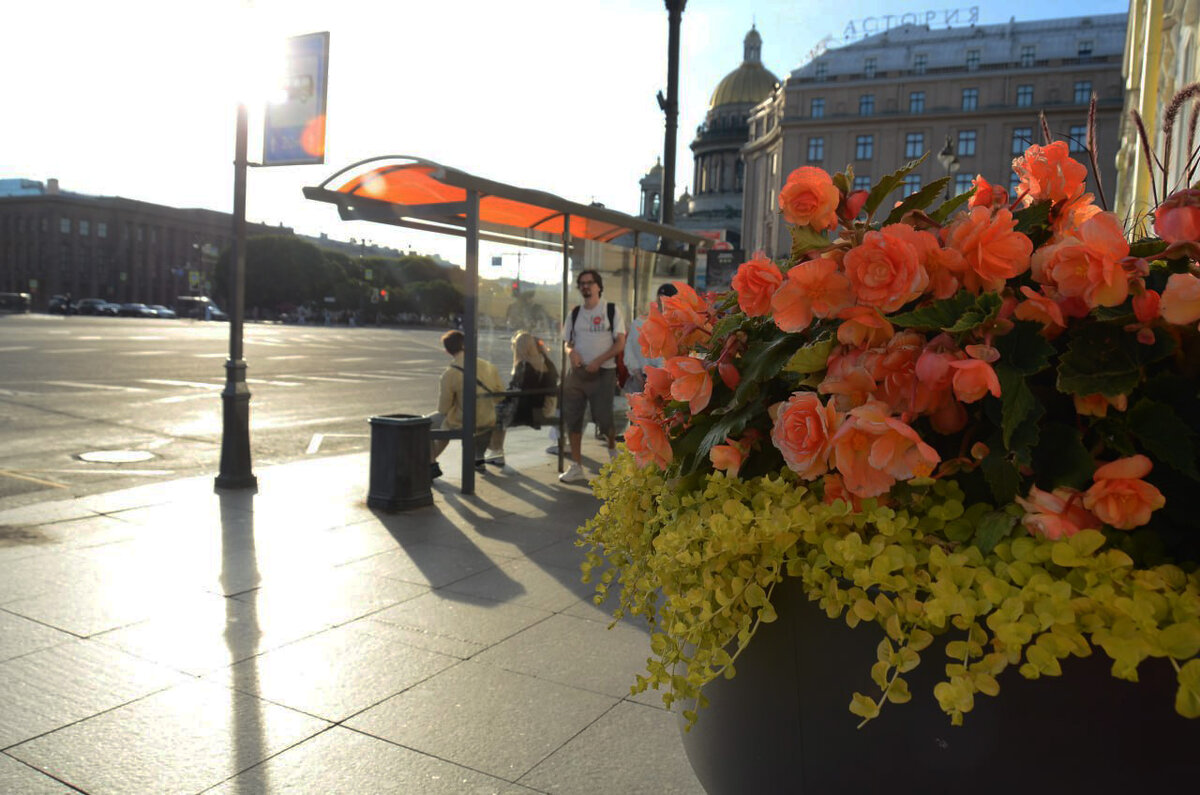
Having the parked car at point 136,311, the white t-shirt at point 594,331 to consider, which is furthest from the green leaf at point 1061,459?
the parked car at point 136,311

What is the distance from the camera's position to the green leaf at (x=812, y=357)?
1.49 m

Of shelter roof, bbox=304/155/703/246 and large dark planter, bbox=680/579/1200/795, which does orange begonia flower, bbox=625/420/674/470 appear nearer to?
large dark planter, bbox=680/579/1200/795

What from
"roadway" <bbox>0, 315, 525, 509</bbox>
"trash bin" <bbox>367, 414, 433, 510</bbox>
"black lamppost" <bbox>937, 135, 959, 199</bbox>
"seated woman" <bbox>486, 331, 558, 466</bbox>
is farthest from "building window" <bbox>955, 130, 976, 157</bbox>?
"trash bin" <bbox>367, 414, 433, 510</bbox>

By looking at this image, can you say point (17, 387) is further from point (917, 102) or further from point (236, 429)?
point (917, 102)

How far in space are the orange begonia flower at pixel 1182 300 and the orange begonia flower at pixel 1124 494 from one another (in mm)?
189

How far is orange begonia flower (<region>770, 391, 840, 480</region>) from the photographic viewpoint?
142cm

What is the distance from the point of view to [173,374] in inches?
777

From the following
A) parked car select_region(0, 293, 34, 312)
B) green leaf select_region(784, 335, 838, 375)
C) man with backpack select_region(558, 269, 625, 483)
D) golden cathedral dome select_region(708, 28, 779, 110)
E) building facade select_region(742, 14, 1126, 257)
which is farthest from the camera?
golden cathedral dome select_region(708, 28, 779, 110)

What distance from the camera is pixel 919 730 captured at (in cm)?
142

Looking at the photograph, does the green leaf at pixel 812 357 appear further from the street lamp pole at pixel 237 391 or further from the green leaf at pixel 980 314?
the street lamp pole at pixel 237 391

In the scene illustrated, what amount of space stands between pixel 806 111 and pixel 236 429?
7450cm

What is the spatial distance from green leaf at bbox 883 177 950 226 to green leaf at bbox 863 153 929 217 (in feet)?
0.10

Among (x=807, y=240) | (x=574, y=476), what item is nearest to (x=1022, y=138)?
(x=807, y=240)

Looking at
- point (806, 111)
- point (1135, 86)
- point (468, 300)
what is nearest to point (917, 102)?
point (806, 111)
